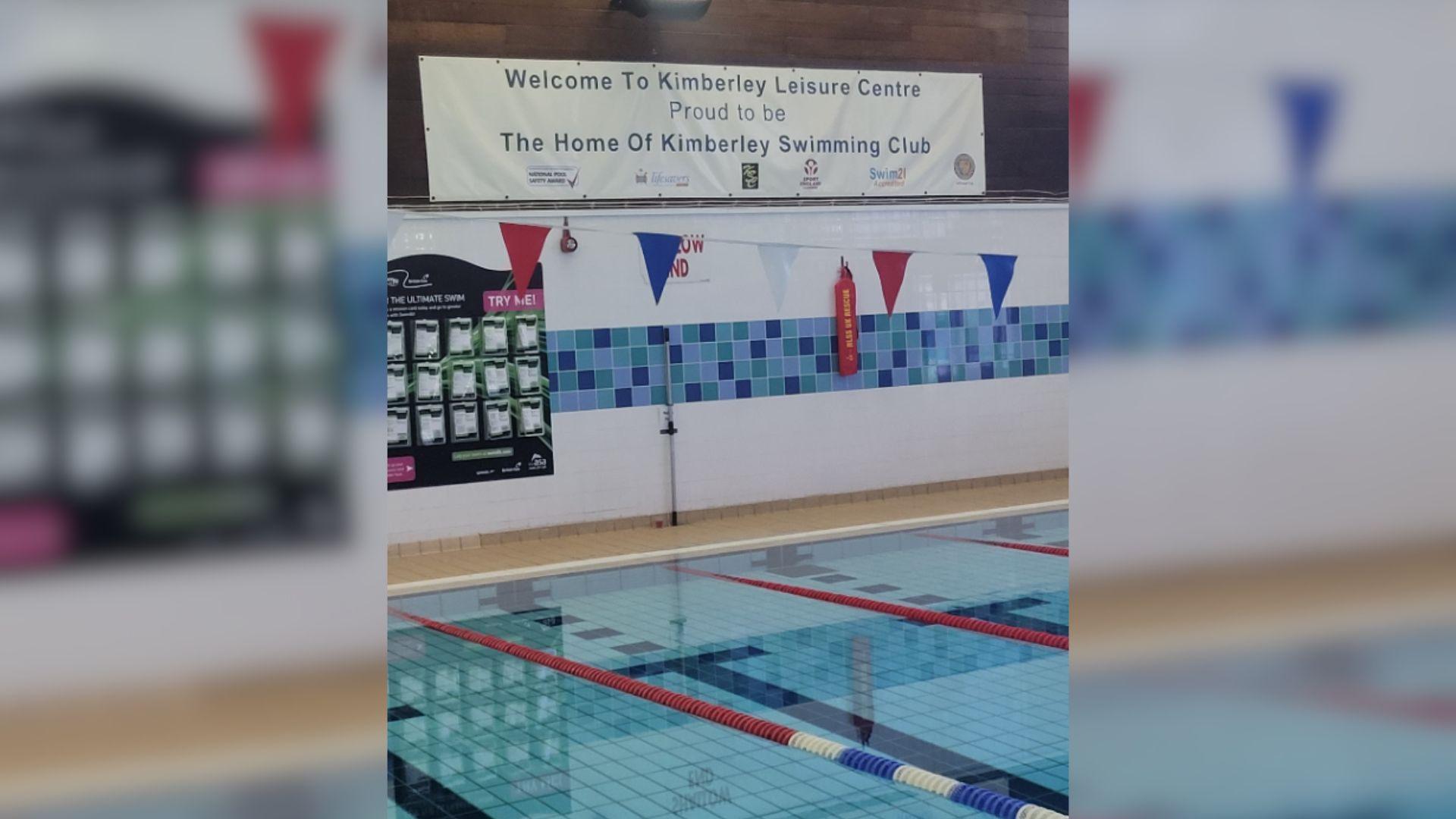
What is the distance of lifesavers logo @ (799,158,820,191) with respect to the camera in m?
10.9

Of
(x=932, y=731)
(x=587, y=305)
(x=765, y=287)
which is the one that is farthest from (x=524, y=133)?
(x=932, y=731)

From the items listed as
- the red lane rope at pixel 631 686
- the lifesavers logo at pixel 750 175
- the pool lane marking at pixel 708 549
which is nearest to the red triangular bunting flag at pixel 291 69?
the red lane rope at pixel 631 686

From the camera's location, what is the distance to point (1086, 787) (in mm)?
1481

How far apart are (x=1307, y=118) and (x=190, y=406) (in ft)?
3.29

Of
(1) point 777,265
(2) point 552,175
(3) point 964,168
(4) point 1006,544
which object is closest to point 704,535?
(4) point 1006,544

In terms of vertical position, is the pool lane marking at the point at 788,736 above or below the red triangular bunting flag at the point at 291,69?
below

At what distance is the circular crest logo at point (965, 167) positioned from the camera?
11.5m

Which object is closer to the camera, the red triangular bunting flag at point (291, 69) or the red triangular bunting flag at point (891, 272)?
the red triangular bunting flag at point (291, 69)

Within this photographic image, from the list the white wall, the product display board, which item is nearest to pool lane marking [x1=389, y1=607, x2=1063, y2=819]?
the product display board

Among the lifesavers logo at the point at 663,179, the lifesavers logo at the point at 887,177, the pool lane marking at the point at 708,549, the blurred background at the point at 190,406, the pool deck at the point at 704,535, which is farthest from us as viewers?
the lifesavers logo at the point at 887,177

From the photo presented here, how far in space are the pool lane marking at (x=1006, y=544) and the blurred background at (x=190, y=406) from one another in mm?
7751

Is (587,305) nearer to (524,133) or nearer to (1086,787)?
(524,133)

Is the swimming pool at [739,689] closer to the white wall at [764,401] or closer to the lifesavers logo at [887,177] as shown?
the white wall at [764,401]

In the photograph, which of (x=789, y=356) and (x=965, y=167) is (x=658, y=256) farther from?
(x=965, y=167)
